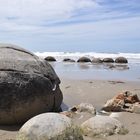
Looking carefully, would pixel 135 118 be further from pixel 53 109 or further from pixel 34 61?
pixel 34 61

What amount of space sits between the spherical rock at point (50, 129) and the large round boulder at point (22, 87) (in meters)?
1.65

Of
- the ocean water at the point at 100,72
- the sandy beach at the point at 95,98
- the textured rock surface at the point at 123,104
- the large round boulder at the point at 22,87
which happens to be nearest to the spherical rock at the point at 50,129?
the sandy beach at the point at 95,98

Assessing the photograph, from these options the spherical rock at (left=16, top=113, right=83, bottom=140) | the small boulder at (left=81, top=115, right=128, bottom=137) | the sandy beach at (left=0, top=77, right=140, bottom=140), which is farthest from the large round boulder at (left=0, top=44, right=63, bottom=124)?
the spherical rock at (left=16, top=113, right=83, bottom=140)

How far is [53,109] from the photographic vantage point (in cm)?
756

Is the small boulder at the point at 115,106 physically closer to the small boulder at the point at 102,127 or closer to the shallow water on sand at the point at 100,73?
the small boulder at the point at 102,127

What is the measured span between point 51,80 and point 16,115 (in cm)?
107

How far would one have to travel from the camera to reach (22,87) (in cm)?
676

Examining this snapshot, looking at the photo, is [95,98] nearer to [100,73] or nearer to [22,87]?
[22,87]

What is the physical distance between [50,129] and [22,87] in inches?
78.9

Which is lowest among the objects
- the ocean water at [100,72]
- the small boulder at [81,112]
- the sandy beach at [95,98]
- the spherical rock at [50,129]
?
the ocean water at [100,72]

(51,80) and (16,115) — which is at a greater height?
(51,80)

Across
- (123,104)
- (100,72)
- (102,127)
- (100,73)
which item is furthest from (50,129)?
(100,72)

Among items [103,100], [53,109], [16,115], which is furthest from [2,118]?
[103,100]

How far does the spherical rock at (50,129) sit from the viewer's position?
191 inches
